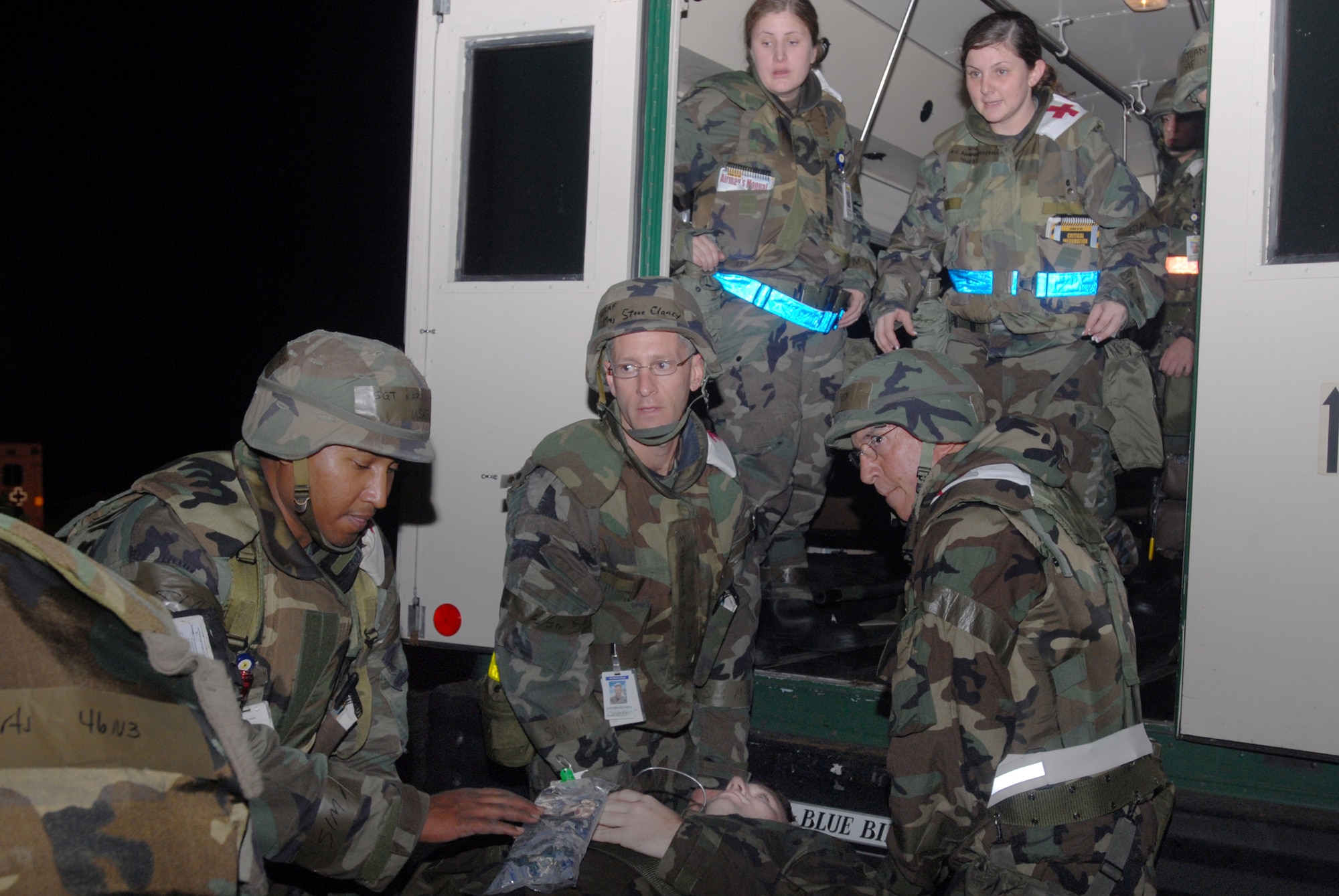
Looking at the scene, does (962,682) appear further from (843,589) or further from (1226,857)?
(843,589)

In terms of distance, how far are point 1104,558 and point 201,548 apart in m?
1.89

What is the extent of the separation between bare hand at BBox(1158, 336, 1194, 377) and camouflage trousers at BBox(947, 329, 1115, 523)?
39 centimetres

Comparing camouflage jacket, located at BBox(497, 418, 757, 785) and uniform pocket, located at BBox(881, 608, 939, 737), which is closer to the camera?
uniform pocket, located at BBox(881, 608, 939, 737)

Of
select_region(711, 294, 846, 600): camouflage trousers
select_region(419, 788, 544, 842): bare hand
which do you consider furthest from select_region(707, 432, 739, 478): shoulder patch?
select_region(419, 788, 544, 842): bare hand

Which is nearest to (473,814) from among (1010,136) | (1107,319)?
(1107,319)

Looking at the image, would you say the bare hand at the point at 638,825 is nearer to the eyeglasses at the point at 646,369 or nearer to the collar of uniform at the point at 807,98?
the eyeglasses at the point at 646,369

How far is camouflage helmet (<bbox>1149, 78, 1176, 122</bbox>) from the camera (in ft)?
14.9

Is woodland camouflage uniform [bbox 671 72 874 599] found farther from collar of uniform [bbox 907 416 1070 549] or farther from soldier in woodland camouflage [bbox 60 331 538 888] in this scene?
soldier in woodland camouflage [bbox 60 331 538 888]

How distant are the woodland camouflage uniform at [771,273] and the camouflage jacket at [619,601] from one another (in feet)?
2.13

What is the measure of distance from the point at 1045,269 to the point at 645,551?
188cm

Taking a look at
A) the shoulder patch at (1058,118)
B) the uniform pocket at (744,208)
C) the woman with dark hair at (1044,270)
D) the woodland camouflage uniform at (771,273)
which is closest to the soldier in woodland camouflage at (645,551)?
the woodland camouflage uniform at (771,273)

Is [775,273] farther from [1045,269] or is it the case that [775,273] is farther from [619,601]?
[619,601]

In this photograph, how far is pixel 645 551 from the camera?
302 centimetres

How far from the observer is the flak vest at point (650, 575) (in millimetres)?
2988
